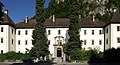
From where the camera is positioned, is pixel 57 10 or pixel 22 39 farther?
pixel 57 10

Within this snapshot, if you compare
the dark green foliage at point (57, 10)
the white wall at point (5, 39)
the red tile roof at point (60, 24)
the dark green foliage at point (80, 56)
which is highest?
the dark green foliage at point (57, 10)

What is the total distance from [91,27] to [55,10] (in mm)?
37479

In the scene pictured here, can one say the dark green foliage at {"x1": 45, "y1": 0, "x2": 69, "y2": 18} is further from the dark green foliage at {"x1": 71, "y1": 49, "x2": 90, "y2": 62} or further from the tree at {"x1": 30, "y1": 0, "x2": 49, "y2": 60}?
the dark green foliage at {"x1": 71, "y1": 49, "x2": 90, "y2": 62}

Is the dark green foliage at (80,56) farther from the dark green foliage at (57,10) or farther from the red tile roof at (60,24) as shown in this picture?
the dark green foliage at (57,10)

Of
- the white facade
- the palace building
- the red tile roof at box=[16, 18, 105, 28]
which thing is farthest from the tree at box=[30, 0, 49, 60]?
the red tile roof at box=[16, 18, 105, 28]

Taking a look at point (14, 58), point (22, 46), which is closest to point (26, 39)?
point (22, 46)

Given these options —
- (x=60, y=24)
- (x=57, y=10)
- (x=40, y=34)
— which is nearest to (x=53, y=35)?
(x=60, y=24)

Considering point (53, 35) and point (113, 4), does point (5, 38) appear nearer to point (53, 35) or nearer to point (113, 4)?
point (53, 35)

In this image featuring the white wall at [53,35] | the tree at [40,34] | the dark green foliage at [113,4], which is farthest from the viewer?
the dark green foliage at [113,4]

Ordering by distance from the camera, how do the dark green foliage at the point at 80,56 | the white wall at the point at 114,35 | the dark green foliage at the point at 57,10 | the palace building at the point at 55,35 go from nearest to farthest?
the dark green foliage at the point at 80,56
the white wall at the point at 114,35
the palace building at the point at 55,35
the dark green foliage at the point at 57,10

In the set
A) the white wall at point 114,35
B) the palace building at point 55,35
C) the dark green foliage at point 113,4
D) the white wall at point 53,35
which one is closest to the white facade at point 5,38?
the palace building at point 55,35

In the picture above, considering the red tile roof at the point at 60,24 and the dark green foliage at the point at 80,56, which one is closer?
the dark green foliage at the point at 80,56

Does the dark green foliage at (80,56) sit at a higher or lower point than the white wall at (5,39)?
lower

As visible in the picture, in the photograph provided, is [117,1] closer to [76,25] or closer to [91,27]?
[91,27]
